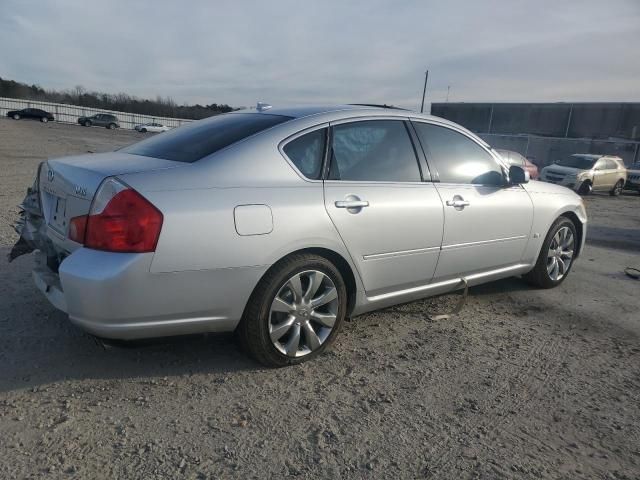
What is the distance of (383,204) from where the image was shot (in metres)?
3.32

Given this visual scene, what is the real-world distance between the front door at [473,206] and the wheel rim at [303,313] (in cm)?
107

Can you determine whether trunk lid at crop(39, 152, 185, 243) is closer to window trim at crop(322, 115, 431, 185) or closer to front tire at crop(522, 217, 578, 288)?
window trim at crop(322, 115, 431, 185)

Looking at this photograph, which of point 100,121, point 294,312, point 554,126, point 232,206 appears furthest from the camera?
point 100,121

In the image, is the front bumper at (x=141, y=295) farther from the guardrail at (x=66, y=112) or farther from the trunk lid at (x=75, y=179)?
the guardrail at (x=66, y=112)

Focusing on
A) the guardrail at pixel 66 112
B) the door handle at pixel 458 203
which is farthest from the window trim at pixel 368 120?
the guardrail at pixel 66 112

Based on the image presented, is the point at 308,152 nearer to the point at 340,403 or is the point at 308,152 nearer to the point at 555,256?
the point at 340,403

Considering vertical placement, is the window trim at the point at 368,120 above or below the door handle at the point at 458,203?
above

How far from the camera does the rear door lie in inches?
126

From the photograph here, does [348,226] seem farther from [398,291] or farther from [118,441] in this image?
[118,441]

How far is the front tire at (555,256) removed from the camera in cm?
485

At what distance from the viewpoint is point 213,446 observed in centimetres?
229

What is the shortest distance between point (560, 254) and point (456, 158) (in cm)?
186

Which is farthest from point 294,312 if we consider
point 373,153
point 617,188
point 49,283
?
point 617,188

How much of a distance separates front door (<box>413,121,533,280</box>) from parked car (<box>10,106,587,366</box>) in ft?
0.05
